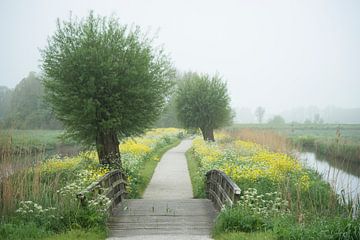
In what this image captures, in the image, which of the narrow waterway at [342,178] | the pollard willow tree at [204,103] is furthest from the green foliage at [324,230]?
the pollard willow tree at [204,103]

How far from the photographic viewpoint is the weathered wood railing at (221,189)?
9827 mm

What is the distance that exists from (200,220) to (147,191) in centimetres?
674

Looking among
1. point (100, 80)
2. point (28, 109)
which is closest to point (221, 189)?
point (100, 80)

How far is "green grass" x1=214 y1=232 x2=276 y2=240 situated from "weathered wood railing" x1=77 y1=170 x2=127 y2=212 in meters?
3.19

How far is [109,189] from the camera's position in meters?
11.4

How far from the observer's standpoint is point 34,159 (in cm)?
1168

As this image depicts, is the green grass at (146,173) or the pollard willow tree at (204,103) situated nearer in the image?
the green grass at (146,173)

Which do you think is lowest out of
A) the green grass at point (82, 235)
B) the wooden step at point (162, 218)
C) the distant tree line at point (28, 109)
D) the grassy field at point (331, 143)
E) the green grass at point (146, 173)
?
the green grass at point (146, 173)

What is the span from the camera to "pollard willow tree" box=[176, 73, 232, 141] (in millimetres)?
37125

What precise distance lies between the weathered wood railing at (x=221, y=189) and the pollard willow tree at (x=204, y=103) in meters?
22.4

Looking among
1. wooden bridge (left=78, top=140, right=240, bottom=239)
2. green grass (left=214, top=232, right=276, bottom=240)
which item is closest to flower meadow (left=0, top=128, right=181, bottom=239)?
wooden bridge (left=78, top=140, right=240, bottom=239)

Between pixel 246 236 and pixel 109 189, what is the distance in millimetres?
4586

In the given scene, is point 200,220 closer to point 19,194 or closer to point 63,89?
point 19,194

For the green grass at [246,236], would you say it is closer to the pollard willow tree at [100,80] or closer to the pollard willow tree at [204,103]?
the pollard willow tree at [100,80]
